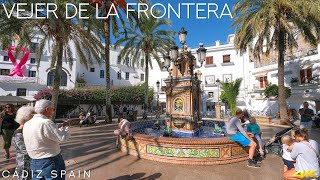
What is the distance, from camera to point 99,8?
615 inches

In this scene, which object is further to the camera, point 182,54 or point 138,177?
point 182,54

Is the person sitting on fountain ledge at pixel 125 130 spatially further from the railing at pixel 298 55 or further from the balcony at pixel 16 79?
the balcony at pixel 16 79

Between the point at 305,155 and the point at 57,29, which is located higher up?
the point at 57,29

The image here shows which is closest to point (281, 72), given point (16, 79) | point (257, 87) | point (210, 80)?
point (257, 87)

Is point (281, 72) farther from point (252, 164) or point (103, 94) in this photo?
point (103, 94)

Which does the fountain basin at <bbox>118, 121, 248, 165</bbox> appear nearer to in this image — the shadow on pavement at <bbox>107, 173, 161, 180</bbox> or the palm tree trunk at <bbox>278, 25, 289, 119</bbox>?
the shadow on pavement at <bbox>107, 173, 161, 180</bbox>

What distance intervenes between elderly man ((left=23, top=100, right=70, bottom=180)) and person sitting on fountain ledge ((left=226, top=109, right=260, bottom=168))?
4538 millimetres

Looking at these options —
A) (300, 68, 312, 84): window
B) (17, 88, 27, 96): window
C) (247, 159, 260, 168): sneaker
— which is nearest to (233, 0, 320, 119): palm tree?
(300, 68, 312, 84): window

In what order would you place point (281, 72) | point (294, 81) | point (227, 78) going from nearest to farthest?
1. point (281, 72)
2. point (294, 81)
3. point (227, 78)

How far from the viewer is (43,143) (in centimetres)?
284

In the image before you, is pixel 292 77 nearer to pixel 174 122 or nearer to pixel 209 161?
pixel 174 122

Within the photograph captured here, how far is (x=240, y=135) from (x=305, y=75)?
69.7 feet

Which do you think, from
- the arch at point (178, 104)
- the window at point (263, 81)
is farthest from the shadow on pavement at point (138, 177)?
the window at point (263, 81)

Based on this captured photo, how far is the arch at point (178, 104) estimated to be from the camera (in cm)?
947
